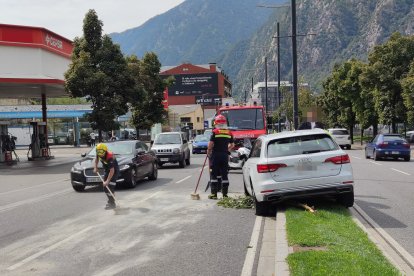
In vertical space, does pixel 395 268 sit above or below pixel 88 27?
below

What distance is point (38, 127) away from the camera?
3475 cm

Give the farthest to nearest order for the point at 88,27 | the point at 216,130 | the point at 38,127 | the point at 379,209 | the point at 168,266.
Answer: the point at 38,127 → the point at 88,27 → the point at 216,130 → the point at 379,209 → the point at 168,266

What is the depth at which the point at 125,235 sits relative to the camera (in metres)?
8.82

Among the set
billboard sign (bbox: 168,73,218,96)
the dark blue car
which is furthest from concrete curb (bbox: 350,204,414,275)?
billboard sign (bbox: 168,73,218,96)

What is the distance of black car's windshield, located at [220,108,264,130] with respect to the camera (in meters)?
23.1

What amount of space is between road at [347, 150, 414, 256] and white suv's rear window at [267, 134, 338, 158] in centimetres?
157

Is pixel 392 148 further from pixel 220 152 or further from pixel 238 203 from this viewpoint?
pixel 238 203

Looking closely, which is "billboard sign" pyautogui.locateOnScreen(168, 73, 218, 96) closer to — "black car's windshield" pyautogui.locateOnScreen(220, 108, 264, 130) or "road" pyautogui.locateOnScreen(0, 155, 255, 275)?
"black car's windshield" pyautogui.locateOnScreen(220, 108, 264, 130)


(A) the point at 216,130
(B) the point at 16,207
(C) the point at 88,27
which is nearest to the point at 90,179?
(B) the point at 16,207

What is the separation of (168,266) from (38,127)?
1179 inches

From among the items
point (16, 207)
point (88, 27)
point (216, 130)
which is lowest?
point (16, 207)

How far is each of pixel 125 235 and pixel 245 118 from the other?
1500cm

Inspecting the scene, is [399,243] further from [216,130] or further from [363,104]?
[363,104]

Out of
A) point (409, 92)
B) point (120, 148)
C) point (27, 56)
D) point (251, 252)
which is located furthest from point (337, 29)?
point (251, 252)
